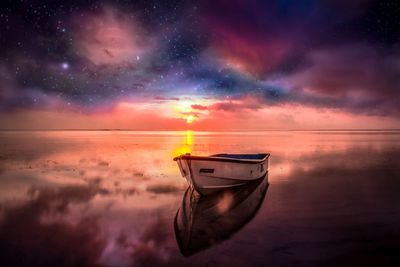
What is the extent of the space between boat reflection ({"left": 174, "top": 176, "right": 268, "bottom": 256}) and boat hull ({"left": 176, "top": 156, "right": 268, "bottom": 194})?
658mm

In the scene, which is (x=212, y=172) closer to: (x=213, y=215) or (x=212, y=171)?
(x=212, y=171)

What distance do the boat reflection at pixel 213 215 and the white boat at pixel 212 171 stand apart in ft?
2.19

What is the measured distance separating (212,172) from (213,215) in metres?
3.56

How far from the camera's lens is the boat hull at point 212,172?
17845 mm

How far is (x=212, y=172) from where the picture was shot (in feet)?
59.9

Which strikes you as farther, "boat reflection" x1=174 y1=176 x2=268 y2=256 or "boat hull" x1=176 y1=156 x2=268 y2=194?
"boat hull" x1=176 y1=156 x2=268 y2=194

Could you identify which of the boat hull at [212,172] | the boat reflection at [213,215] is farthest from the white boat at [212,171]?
the boat reflection at [213,215]

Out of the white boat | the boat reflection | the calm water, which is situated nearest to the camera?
the calm water

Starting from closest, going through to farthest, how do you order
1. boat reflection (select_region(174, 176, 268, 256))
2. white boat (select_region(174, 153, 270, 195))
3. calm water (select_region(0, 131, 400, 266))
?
calm water (select_region(0, 131, 400, 266)), boat reflection (select_region(174, 176, 268, 256)), white boat (select_region(174, 153, 270, 195))

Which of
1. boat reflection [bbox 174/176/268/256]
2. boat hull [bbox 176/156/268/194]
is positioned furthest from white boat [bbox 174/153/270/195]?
boat reflection [bbox 174/176/268/256]

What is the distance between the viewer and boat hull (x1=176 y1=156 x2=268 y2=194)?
703 inches

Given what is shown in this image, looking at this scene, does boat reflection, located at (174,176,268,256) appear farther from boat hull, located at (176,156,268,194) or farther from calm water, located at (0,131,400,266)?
boat hull, located at (176,156,268,194)

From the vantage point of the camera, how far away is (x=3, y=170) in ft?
92.1

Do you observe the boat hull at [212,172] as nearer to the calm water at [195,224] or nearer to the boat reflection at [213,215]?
the boat reflection at [213,215]
